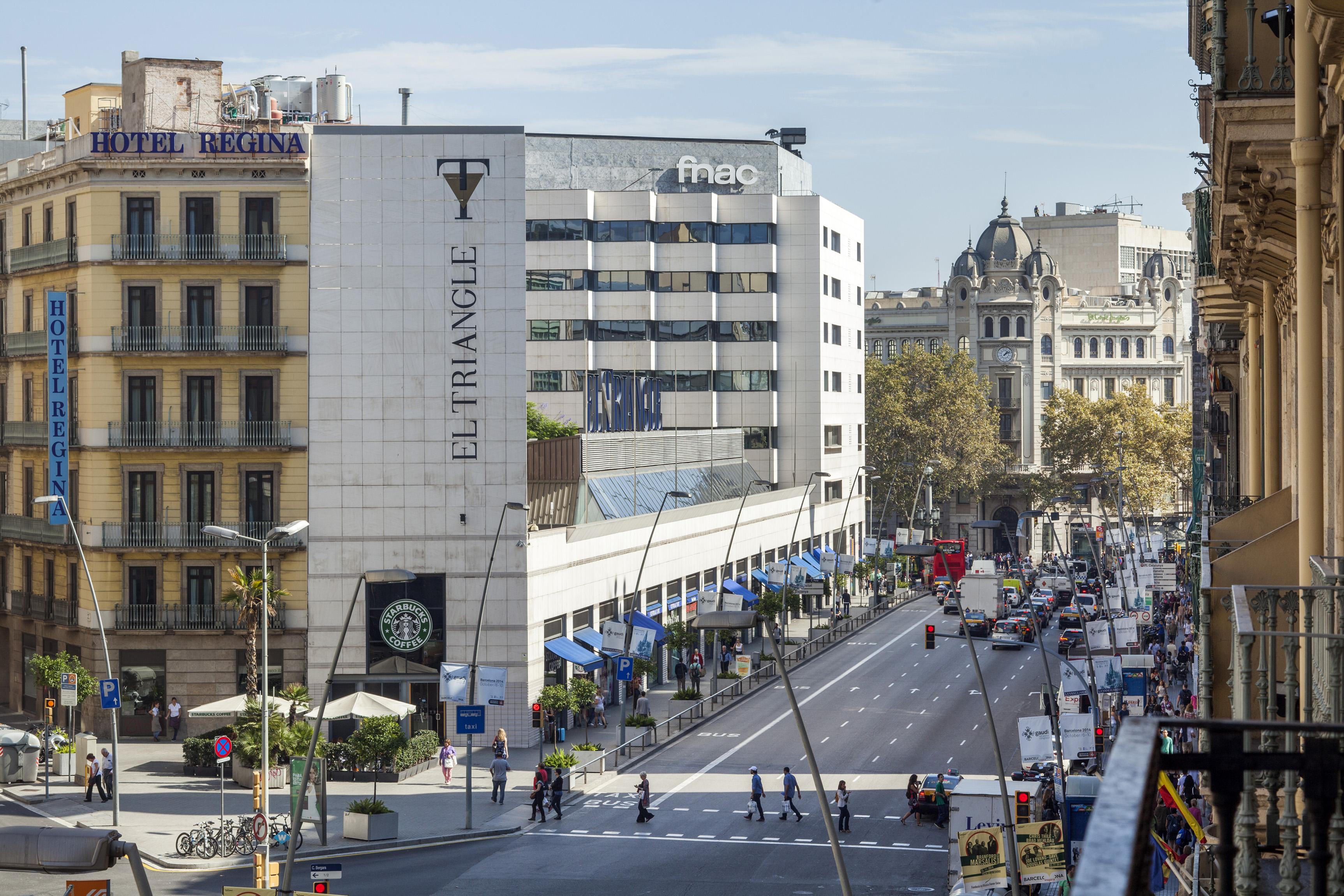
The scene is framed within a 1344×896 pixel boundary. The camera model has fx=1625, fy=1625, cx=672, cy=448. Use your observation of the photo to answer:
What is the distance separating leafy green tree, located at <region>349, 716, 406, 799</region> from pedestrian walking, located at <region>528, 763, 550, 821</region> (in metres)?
5.56

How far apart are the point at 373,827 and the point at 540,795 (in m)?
4.75

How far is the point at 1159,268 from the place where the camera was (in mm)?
158875

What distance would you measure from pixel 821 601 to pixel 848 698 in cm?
3128

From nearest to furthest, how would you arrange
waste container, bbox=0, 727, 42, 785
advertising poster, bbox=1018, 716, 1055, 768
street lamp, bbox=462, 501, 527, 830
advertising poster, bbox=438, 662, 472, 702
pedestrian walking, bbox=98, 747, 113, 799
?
advertising poster, bbox=1018, 716, 1055, 768, street lamp, bbox=462, 501, 527, 830, pedestrian walking, bbox=98, 747, 113, 799, advertising poster, bbox=438, 662, 472, 702, waste container, bbox=0, 727, 42, 785

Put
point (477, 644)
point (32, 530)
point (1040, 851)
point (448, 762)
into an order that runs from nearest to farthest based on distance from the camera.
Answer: point (1040, 851), point (477, 644), point (448, 762), point (32, 530)

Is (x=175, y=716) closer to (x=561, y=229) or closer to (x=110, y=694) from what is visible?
(x=110, y=694)

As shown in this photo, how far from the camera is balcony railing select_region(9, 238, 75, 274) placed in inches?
2195

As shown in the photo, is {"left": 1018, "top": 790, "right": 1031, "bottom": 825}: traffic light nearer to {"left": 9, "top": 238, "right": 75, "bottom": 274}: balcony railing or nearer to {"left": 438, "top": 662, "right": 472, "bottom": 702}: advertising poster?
{"left": 438, "top": 662, "right": 472, "bottom": 702}: advertising poster

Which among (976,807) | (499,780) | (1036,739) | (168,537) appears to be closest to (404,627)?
(168,537)

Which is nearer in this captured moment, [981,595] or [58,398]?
[58,398]

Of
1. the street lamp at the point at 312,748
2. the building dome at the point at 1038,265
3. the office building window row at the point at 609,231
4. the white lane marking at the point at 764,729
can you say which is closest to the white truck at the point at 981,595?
the white lane marking at the point at 764,729

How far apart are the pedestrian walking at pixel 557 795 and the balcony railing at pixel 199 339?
19497 mm

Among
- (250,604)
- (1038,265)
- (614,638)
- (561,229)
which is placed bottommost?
(614,638)

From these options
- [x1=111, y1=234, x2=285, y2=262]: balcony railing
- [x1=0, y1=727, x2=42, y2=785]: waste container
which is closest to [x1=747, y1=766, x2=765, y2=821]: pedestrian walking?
[x1=0, y1=727, x2=42, y2=785]: waste container
